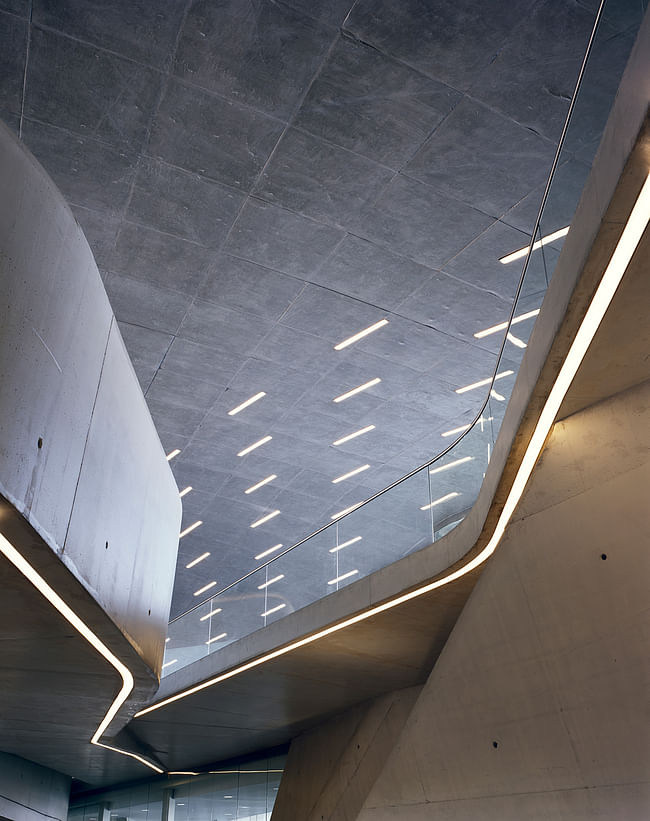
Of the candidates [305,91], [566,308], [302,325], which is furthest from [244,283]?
[566,308]

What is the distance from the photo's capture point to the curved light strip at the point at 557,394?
5344 millimetres

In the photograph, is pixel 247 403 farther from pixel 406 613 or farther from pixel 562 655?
pixel 562 655

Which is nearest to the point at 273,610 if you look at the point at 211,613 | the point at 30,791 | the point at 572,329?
the point at 211,613

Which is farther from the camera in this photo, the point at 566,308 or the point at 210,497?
the point at 210,497

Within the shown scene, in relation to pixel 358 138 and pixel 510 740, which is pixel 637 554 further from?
pixel 358 138

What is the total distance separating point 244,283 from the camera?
1357cm

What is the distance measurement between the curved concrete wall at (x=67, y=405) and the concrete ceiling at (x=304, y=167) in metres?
3.96

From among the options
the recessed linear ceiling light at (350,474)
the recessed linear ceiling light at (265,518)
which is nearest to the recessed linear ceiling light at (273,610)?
the recessed linear ceiling light at (350,474)

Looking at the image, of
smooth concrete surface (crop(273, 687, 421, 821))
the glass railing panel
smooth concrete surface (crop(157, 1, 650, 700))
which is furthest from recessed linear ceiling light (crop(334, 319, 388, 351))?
smooth concrete surface (crop(273, 687, 421, 821))

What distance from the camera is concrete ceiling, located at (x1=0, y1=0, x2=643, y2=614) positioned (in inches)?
369

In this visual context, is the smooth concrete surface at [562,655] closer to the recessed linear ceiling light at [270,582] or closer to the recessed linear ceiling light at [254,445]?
the recessed linear ceiling light at [270,582]

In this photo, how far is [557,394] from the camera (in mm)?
7297

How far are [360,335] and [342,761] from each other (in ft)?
27.7

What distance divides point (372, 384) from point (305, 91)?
25.6 ft
